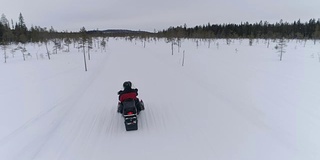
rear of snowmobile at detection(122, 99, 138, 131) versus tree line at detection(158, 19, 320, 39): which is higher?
tree line at detection(158, 19, 320, 39)

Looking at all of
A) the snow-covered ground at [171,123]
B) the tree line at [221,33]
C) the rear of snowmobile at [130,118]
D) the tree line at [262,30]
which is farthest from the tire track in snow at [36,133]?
the tree line at [262,30]

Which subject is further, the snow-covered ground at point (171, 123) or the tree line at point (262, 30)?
the tree line at point (262, 30)

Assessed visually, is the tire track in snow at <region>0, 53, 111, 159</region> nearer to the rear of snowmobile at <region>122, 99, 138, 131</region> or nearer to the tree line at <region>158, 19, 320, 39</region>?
the rear of snowmobile at <region>122, 99, 138, 131</region>

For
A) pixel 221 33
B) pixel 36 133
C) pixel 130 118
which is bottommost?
pixel 36 133

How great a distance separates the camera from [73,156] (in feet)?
16.2

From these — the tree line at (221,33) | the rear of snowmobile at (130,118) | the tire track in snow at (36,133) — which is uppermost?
the tree line at (221,33)

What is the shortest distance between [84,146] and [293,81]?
11.9m

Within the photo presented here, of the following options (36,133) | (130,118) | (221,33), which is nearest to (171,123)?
(130,118)

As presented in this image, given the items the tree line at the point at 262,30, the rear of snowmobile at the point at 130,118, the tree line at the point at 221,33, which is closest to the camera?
the rear of snowmobile at the point at 130,118

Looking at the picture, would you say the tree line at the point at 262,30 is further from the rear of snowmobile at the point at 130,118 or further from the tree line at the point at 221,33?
the rear of snowmobile at the point at 130,118

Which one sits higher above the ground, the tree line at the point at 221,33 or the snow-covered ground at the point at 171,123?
the tree line at the point at 221,33

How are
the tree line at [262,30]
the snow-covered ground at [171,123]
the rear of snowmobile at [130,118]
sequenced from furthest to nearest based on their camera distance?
the tree line at [262,30] → the rear of snowmobile at [130,118] → the snow-covered ground at [171,123]

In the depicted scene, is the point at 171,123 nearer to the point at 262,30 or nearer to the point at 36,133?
the point at 36,133

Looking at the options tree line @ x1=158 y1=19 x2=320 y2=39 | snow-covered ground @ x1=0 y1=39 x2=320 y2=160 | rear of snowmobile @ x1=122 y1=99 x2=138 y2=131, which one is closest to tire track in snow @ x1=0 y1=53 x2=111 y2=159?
snow-covered ground @ x1=0 y1=39 x2=320 y2=160
